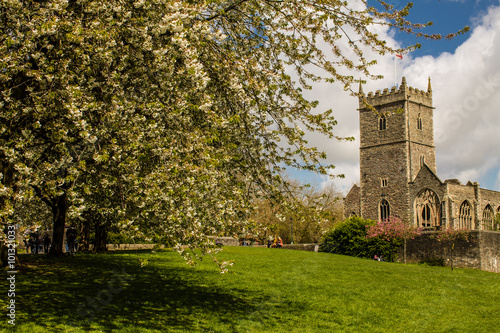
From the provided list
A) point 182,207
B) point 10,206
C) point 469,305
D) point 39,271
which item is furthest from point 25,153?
point 469,305

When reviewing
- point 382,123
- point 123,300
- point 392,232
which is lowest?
point 123,300

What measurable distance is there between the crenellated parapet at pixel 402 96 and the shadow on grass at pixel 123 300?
159 feet

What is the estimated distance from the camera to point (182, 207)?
704 centimetres

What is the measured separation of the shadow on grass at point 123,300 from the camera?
8.48m

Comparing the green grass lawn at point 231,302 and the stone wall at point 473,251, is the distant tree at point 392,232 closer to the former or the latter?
the stone wall at point 473,251

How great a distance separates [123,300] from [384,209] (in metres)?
50.8

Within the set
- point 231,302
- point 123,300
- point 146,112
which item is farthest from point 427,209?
point 146,112

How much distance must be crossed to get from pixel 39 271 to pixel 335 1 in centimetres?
1093

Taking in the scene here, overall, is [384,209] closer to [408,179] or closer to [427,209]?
[408,179]

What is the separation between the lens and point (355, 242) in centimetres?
3872

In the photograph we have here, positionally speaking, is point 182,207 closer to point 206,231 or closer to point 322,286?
point 206,231

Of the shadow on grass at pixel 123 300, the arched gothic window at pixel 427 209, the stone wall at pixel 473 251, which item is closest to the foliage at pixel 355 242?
the stone wall at pixel 473 251

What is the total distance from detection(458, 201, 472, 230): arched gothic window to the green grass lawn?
3742 centimetres

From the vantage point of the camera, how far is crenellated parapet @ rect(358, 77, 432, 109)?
58.0 metres
